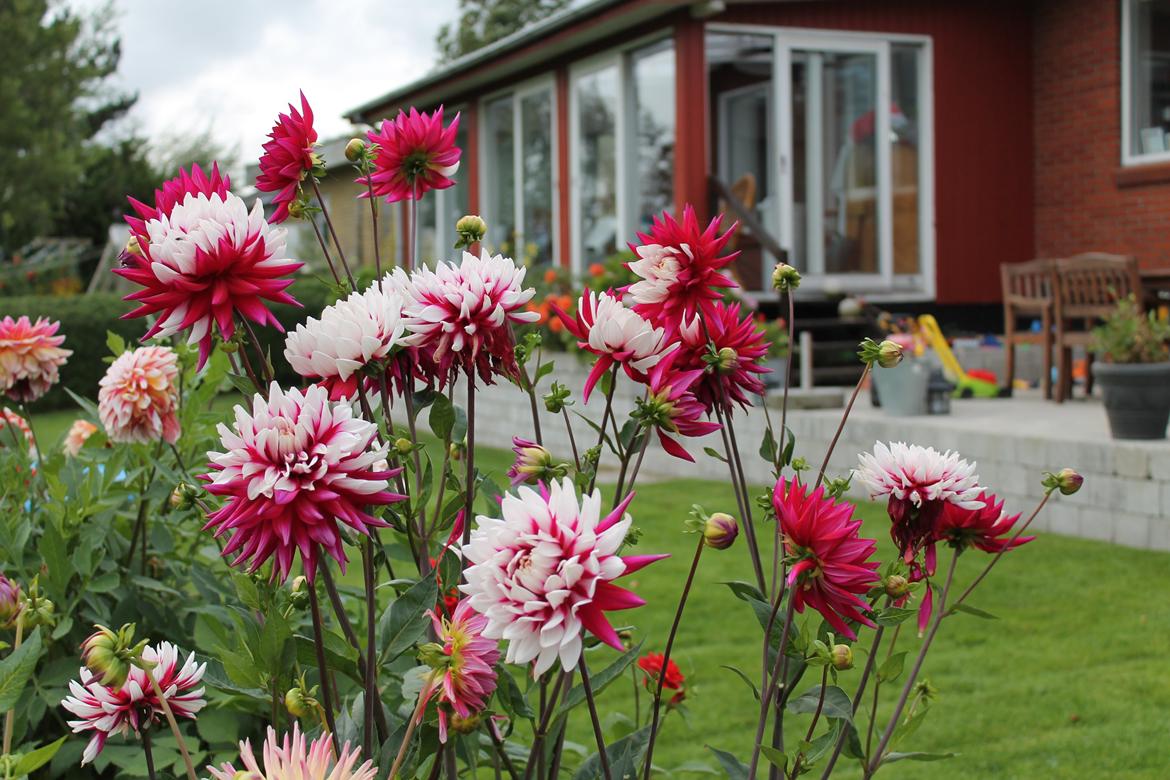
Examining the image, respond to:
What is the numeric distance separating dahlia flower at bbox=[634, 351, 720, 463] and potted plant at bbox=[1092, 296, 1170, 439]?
477 centimetres

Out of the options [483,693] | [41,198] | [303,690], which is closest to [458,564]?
[303,690]

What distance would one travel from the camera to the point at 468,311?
1.10 meters

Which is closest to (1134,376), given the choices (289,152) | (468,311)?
(289,152)

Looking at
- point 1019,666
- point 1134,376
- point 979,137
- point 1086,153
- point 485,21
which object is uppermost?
point 485,21

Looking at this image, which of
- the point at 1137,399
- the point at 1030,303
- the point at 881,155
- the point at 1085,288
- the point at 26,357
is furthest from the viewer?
the point at 881,155

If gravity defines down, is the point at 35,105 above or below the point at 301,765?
above

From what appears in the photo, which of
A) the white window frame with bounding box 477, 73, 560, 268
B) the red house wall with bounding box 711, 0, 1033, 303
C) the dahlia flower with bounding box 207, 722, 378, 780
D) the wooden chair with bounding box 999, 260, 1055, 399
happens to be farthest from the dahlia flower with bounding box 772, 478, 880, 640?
the white window frame with bounding box 477, 73, 560, 268

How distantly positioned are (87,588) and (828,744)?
1183mm

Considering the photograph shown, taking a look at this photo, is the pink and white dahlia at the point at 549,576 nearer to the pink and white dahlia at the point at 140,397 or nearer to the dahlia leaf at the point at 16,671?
the dahlia leaf at the point at 16,671

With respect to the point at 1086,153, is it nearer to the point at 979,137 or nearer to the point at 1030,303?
the point at 979,137

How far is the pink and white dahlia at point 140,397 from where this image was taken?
207cm

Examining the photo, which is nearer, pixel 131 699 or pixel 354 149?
pixel 131 699

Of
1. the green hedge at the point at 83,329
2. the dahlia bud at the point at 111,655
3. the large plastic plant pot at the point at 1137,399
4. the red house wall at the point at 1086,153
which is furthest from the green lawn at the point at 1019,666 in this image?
the green hedge at the point at 83,329

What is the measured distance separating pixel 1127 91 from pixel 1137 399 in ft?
17.8
